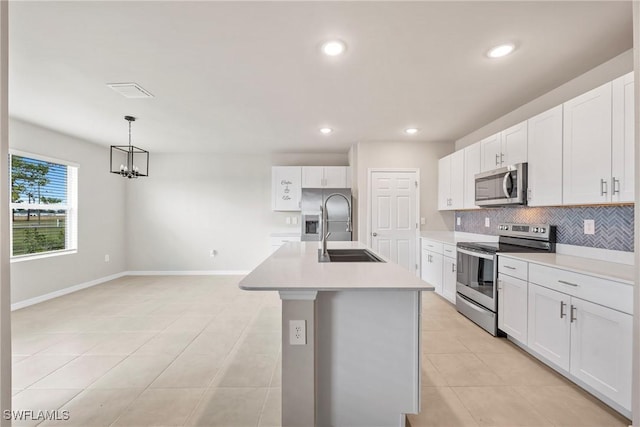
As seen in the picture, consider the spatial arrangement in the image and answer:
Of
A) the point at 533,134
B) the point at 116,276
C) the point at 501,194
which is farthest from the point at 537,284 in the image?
the point at 116,276

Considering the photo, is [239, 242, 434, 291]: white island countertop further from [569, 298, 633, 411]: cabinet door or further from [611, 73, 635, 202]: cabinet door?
[611, 73, 635, 202]: cabinet door

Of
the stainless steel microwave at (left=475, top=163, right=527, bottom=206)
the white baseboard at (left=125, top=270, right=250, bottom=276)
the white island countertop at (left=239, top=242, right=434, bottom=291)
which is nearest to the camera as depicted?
the white island countertop at (left=239, top=242, right=434, bottom=291)

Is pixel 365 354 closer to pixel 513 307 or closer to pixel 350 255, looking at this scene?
pixel 350 255

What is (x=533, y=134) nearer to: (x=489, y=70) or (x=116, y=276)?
(x=489, y=70)

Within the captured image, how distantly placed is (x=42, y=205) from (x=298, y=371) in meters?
4.77

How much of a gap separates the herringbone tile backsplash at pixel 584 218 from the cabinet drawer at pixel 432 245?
34.0 inches

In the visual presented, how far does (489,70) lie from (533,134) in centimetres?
79

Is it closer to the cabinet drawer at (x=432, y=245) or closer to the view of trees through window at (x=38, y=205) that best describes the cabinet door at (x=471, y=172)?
the cabinet drawer at (x=432, y=245)

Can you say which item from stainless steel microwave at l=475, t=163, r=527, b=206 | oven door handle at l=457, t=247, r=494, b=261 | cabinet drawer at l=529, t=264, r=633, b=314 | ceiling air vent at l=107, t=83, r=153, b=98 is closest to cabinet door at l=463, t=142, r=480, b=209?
stainless steel microwave at l=475, t=163, r=527, b=206

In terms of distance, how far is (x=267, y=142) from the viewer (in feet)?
16.2

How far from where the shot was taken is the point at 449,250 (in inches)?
151

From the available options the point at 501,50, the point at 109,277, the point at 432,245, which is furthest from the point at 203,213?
the point at 501,50

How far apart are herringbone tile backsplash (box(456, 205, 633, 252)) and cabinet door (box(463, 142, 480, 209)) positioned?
0.40m

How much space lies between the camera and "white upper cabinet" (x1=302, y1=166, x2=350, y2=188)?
17.6 feet
